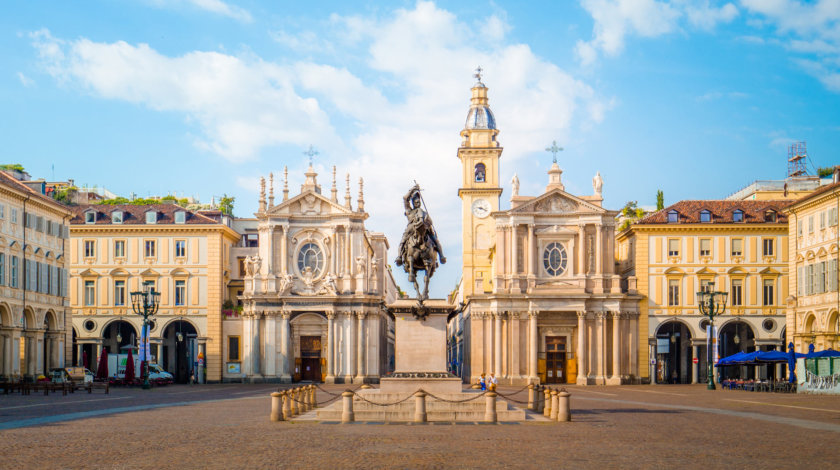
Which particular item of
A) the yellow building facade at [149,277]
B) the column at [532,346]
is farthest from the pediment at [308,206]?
the column at [532,346]

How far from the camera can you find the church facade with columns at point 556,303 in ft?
268

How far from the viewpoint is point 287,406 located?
32.4m

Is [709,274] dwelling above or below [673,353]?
above

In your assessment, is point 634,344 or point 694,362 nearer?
point 694,362

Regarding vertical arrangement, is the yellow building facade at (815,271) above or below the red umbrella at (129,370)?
above

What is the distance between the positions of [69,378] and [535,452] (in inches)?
1928

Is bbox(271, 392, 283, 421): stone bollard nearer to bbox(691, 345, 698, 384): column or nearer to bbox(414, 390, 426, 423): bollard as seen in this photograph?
bbox(414, 390, 426, 423): bollard

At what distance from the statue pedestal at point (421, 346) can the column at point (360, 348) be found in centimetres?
5298

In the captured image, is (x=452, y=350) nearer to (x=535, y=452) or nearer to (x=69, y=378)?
(x=69, y=378)

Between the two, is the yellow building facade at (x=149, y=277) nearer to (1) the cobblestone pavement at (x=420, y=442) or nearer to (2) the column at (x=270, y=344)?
(2) the column at (x=270, y=344)

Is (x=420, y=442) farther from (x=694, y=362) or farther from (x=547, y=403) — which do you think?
(x=694, y=362)

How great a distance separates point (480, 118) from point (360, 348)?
31.1m

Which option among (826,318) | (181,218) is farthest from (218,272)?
(826,318)

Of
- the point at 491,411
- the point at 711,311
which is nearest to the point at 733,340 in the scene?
the point at 711,311
